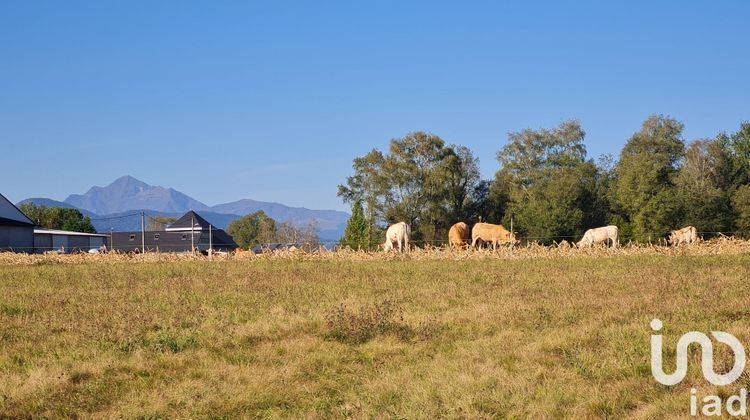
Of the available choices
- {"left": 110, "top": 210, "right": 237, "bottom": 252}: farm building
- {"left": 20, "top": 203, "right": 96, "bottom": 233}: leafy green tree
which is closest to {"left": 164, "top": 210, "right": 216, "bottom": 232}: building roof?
{"left": 110, "top": 210, "right": 237, "bottom": 252}: farm building

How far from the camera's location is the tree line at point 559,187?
55.9 metres

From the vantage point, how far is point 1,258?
112 feet

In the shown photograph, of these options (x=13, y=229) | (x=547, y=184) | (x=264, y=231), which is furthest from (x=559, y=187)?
(x=264, y=231)

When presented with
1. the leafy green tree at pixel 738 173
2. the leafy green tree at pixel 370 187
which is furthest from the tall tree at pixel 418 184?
the leafy green tree at pixel 738 173

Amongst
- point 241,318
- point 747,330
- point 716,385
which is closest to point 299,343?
point 241,318

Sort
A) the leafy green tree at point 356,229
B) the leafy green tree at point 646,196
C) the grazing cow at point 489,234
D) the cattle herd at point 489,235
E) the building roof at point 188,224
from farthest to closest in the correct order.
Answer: the building roof at point 188,224 → the leafy green tree at point 356,229 → the leafy green tree at point 646,196 → the grazing cow at point 489,234 → the cattle herd at point 489,235

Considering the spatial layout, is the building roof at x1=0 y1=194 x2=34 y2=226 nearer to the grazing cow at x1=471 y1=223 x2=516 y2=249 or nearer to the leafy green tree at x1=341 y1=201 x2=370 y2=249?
the leafy green tree at x1=341 y1=201 x2=370 y2=249

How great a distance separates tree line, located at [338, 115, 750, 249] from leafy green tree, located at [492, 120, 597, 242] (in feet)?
0.33

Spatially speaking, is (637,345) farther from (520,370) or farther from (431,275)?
(431,275)

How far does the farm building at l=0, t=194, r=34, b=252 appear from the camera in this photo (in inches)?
2223

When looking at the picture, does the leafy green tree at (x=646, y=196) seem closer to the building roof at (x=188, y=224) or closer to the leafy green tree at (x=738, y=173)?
the leafy green tree at (x=738, y=173)

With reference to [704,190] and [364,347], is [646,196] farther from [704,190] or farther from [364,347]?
[364,347]

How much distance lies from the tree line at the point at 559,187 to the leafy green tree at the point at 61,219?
5522 cm

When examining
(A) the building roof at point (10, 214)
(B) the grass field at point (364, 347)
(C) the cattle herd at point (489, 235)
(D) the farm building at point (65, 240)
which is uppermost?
(A) the building roof at point (10, 214)
